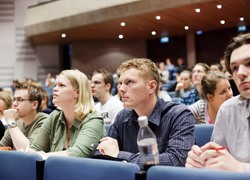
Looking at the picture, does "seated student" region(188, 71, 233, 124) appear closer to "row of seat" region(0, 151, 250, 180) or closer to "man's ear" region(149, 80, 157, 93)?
"man's ear" region(149, 80, 157, 93)

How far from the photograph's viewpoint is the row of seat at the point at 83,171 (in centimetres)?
145

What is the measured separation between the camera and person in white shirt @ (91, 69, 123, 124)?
481 cm

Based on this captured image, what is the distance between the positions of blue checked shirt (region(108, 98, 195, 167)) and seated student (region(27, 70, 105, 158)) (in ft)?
1.27

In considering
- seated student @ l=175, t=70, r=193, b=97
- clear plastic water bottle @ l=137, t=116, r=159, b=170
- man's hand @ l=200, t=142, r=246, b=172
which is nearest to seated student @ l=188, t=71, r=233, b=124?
clear plastic water bottle @ l=137, t=116, r=159, b=170

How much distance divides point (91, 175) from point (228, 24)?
13202 mm

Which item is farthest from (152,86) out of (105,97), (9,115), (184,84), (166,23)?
(166,23)

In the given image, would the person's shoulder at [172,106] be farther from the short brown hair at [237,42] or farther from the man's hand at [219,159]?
the man's hand at [219,159]

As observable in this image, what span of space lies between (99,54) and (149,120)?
49.9 feet

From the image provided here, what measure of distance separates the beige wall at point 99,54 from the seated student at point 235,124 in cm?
1527

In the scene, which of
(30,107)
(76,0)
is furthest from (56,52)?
(30,107)

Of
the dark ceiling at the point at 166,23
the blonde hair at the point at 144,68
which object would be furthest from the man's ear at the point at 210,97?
the dark ceiling at the point at 166,23

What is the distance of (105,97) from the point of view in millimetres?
5125

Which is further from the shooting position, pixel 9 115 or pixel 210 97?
pixel 210 97

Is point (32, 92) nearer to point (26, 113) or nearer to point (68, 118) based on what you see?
point (26, 113)
